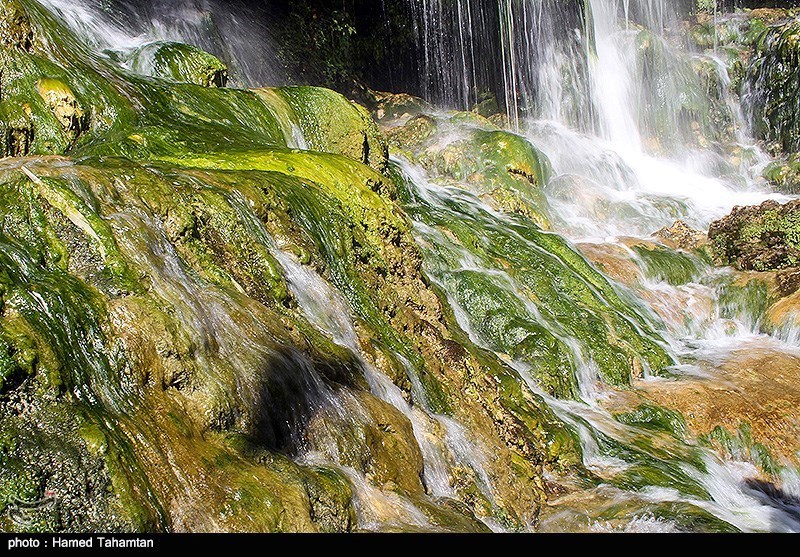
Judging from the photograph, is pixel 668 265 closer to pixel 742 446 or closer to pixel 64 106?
pixel 742 446

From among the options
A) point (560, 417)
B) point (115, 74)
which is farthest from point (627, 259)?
point (115, 74)

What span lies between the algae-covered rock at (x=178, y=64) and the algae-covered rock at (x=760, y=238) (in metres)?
8.79

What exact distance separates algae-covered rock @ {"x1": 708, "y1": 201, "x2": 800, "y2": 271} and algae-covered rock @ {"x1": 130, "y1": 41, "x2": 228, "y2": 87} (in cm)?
879

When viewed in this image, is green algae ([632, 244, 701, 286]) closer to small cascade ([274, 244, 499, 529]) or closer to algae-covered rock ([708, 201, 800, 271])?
algae-covered rock ([708, 201, 800, 271])

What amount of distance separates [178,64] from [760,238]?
9.64 meters

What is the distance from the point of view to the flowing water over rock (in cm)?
330

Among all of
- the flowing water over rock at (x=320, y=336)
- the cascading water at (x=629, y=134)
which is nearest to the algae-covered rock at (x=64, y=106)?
the flowing water over rock at (x=320, y=336)

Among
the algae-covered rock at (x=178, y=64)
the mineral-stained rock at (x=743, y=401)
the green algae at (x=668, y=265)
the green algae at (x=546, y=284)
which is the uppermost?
the algae-covered rock at (x=178, y=64)

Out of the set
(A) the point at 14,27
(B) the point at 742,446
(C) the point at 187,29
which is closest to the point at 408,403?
(B) the point at 742,446

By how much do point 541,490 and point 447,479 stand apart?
1170 millimetres

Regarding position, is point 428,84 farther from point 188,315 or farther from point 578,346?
point 188,315

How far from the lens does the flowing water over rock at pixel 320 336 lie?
3.30m

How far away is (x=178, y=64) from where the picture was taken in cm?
962

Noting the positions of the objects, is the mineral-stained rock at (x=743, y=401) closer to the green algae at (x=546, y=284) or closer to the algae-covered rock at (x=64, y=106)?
the green algae at (x=546, y=284)
